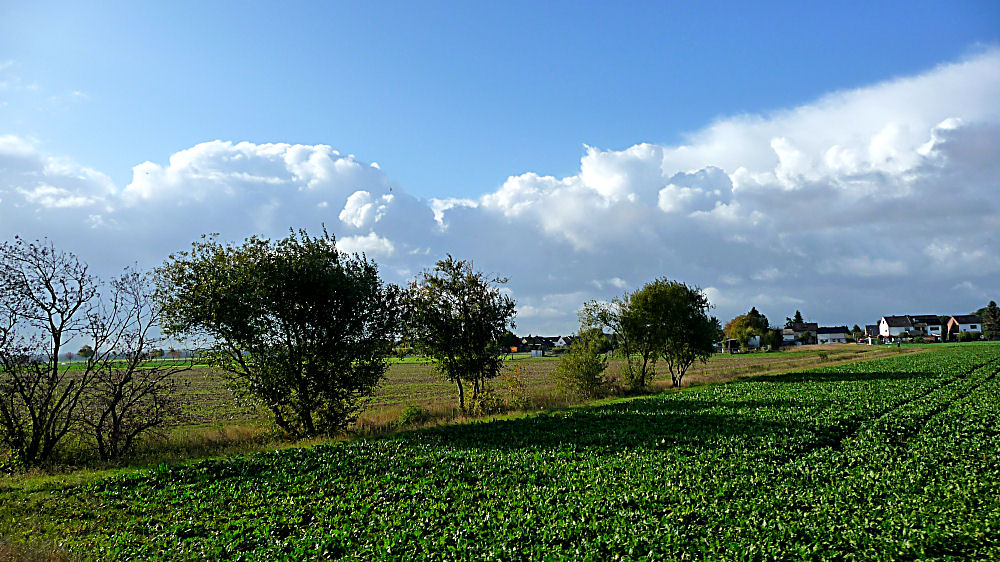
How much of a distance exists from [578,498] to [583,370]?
2696 centimetres

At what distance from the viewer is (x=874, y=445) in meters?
17.7

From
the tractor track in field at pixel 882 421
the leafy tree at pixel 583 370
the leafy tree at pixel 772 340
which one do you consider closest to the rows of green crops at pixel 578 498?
the tractor track in field at pixel 882 421

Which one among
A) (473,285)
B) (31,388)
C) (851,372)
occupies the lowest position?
(851,372)

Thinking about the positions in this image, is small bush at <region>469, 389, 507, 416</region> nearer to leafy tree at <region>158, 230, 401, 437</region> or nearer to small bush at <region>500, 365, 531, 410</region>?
small bush at <region>500, 365, 531, 410</region>

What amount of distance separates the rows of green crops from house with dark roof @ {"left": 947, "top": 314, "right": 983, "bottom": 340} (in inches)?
7527

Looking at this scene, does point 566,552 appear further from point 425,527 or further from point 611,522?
point 425,527

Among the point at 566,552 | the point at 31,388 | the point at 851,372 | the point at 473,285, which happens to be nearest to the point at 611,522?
the point at 566,552

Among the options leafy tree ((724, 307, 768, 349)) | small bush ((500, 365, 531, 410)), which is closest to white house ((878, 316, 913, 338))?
leafy tree ((724, 307, 768, 349))

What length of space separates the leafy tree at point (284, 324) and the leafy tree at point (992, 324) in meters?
180

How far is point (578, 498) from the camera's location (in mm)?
12617

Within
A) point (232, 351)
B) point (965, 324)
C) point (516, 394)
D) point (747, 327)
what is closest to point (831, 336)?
point (965, 324)

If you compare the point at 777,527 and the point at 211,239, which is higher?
the point at 211,239

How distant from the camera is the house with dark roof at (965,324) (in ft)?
549

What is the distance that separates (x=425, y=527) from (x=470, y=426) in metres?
13.6
